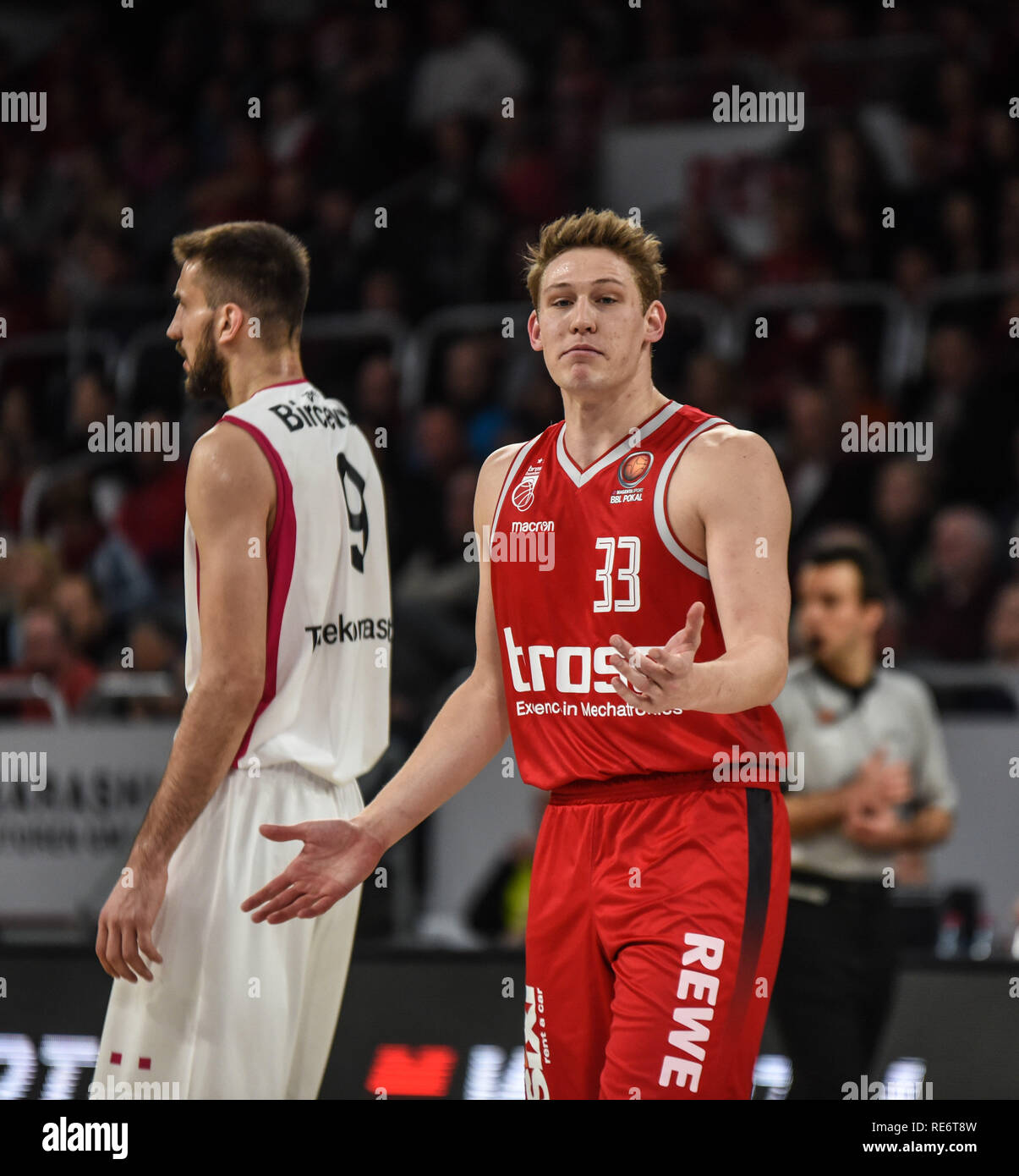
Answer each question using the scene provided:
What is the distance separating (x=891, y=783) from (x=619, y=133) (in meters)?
7.68

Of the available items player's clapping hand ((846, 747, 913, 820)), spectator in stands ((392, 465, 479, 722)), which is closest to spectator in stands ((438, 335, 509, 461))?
spectator in stands ((392, 465, 479, 722))

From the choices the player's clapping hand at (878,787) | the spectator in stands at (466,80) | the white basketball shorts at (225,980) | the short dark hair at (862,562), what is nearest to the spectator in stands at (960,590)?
the short dark hair at (862,562)

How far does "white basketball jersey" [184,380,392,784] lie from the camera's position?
3805 millimetres

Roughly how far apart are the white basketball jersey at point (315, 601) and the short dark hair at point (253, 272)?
7.4 inches

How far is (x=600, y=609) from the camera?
11.3 ft

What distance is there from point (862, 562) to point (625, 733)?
8.55 feet

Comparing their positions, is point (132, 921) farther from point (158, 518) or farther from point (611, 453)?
point (158, 518)

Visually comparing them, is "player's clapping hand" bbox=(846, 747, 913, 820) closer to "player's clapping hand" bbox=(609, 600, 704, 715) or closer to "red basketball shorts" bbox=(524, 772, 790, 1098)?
"red basketball shorts" bbox=(524, 772, 790, 1098)

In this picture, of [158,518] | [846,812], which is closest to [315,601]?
[846,812]

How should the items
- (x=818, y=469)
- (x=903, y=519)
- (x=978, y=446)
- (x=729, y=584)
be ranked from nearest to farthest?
(x=729, y=584) < (x=903, y=519) < (x=978, y=446) < (x=818, y=469)

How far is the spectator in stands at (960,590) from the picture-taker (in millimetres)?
8047

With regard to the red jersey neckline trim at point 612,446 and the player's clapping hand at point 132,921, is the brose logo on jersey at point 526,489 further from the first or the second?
the player's clapping hand at point 132,921

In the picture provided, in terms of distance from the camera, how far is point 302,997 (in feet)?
12.3
